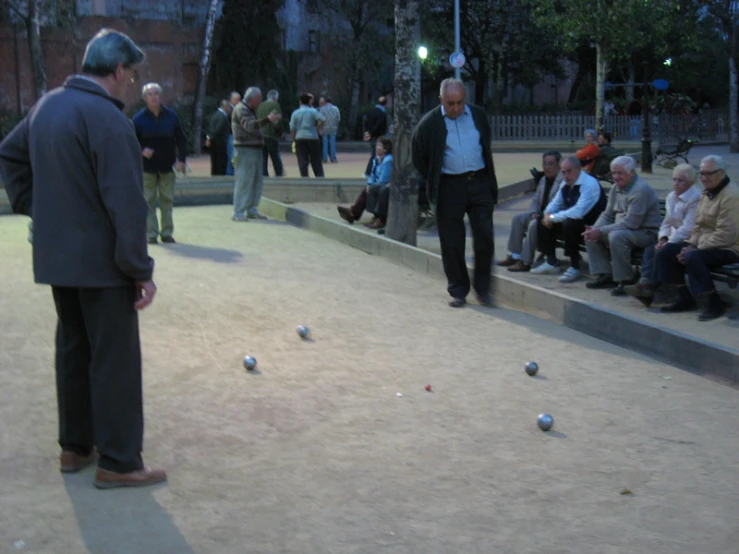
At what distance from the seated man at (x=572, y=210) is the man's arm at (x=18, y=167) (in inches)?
255

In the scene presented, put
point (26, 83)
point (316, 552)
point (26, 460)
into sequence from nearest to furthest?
point (316, 552) < point (26, 460) < point (26, 83)

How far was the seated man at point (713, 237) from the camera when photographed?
8.47 metres

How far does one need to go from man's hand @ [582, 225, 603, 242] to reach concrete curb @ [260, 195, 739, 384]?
0.81 meters

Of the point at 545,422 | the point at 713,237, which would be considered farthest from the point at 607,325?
the point at 545,422

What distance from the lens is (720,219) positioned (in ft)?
28.0

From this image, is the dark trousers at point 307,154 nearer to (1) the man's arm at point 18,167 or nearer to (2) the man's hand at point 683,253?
(2) the man's hand at point 683,253

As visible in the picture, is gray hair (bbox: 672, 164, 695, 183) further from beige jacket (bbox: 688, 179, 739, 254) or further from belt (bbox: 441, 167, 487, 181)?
belt (bbox: 441, 167, 487, 181)

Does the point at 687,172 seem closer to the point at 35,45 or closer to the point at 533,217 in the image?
the point at 533,217

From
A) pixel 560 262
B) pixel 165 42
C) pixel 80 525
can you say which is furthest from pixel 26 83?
pixel 80 525

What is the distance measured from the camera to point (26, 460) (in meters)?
5.29

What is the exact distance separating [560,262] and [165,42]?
93.1 ft

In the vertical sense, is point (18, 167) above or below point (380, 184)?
above

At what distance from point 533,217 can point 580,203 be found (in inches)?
23.7

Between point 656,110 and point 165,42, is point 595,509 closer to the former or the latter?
point 165,42
